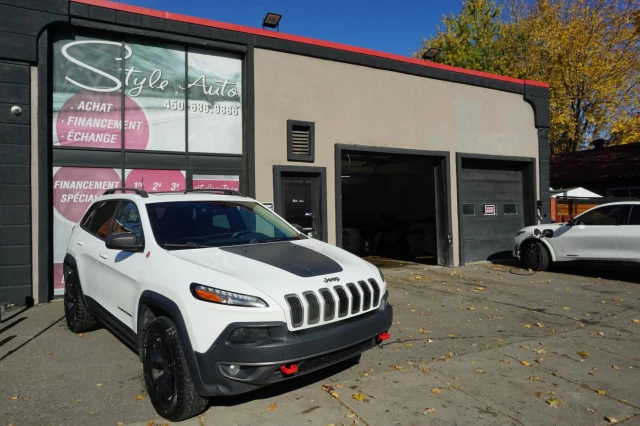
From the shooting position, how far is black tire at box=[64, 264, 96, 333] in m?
5.17

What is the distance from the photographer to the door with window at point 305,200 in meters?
9.17

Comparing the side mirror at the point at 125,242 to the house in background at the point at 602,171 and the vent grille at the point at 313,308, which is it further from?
the house in background at the point at 602,171

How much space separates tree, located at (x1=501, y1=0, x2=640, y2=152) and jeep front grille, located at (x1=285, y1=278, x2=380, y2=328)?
26897 mm

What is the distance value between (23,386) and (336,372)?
9.06 ft

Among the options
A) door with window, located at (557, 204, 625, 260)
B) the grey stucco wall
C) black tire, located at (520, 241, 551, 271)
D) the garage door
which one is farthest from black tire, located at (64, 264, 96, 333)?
door with window, located at (557, 204, 625, 260)

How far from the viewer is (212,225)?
4.21 meters

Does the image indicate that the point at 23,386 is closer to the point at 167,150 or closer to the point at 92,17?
the point at 167,150

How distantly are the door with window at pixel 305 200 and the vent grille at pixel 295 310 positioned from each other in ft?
19.8

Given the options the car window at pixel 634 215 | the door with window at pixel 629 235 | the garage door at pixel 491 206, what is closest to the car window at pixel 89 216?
the garage door at pixel 491 206

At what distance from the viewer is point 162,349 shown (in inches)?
129

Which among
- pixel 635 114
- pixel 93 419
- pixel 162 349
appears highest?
pixel 635 114

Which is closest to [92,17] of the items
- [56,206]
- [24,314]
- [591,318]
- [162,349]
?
[56,206]

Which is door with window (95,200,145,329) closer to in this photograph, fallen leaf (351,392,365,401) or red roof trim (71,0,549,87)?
fallen leaf (351,392,365,401)

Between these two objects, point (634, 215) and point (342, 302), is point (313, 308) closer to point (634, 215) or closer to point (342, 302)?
point (342, 302)
